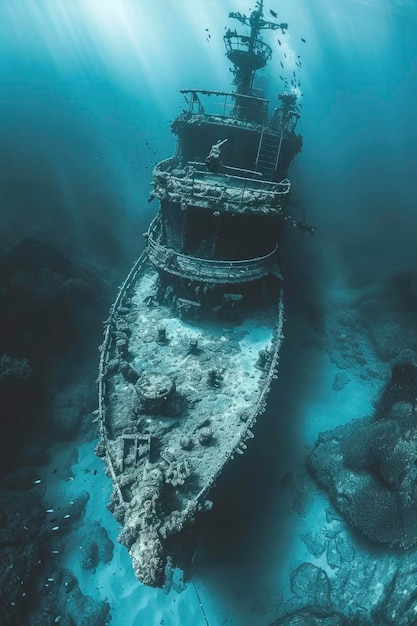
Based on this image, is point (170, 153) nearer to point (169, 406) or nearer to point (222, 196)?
point (222, 196)

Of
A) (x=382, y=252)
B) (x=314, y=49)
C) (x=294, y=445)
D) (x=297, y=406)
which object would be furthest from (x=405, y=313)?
(x=314, y=49)

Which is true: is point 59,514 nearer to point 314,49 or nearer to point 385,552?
point 385,552

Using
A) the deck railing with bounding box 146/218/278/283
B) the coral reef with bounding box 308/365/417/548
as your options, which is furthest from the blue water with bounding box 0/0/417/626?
the deck railing with bounding box 146/218/278/283

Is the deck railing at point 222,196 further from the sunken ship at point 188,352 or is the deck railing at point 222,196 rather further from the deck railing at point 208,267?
the deck railing at point 208,267

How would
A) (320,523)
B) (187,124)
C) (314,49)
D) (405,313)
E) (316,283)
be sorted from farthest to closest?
1. (314,49)
2. (316,283)
3. (405,313)
4. (187,124)
5. (320,523)

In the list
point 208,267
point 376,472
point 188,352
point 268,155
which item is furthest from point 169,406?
point 268,155
